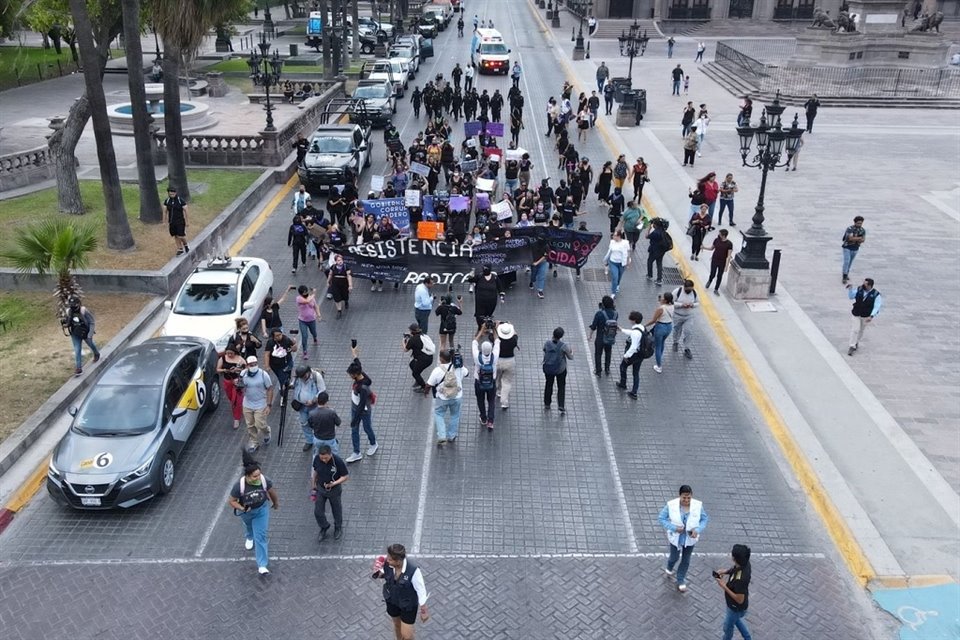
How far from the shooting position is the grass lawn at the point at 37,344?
13641 mm

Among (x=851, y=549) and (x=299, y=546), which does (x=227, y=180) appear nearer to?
(x=299, y=546)

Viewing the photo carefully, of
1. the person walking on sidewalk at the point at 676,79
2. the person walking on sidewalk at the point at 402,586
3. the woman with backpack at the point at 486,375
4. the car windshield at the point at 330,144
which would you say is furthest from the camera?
the person walking on sidewalk at the point at 676,79

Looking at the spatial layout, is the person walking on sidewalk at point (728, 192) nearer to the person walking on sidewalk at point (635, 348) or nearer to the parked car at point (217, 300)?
the person walking on sidewalk at point (635, 348)

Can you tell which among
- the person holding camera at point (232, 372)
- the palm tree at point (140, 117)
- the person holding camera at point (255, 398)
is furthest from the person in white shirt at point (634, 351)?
the palm tree at point (140, 117)

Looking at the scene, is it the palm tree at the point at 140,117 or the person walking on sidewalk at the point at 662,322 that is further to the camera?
the palm tree at the point at 140,117

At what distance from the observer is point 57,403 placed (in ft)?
43.7

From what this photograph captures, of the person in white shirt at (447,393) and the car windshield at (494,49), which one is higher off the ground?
the car windshield at (494,49)

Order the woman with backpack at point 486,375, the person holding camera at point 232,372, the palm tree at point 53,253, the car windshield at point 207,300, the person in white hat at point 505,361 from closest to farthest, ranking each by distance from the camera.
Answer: the woman with backpack at point 486,375 < the person holding camera at point 232,372 < the person in white hat at point 505,361 < the palm tree at point 53,253 < the car windshield at point 207,300

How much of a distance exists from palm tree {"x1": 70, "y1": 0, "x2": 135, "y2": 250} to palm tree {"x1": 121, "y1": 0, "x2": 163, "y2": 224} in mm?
1156

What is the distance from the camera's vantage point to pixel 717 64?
5153 centimetres

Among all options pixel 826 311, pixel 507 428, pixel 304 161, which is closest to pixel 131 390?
pixel 507 428

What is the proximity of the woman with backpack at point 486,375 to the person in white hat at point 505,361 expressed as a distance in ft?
0.42

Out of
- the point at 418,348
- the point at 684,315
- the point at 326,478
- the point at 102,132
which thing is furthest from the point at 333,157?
the point at 326,478

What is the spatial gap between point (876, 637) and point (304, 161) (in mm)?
20839
